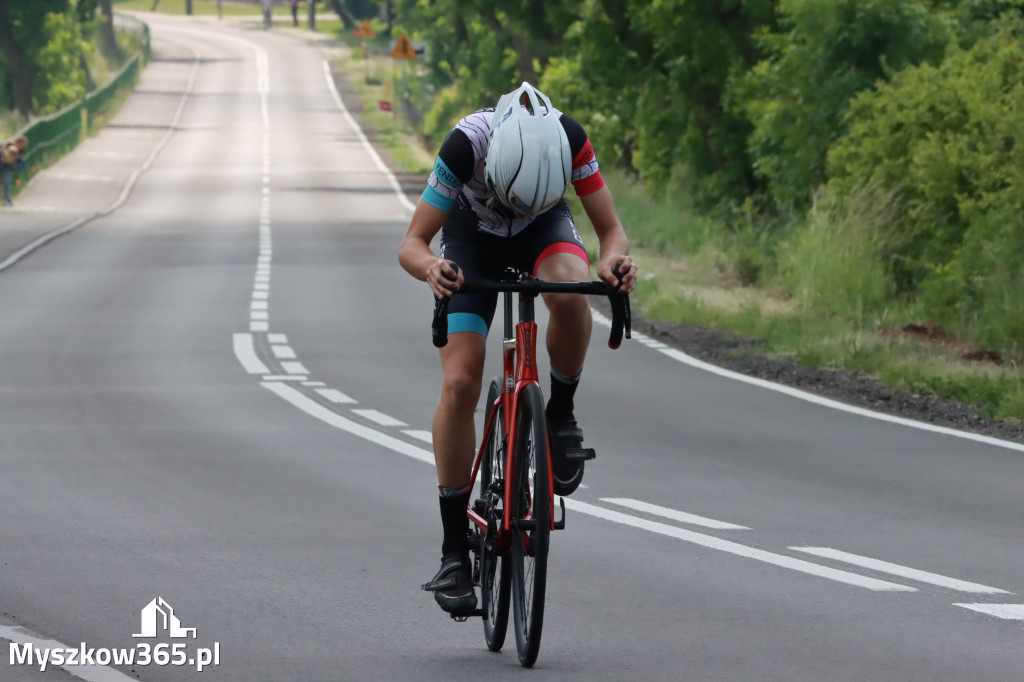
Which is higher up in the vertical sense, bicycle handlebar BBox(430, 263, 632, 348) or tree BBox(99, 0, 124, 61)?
bicycle handlebar BBox(430, 263, 632, 348)

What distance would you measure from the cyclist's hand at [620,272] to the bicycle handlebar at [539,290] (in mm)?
18

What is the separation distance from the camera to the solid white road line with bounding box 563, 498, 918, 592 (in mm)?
7520

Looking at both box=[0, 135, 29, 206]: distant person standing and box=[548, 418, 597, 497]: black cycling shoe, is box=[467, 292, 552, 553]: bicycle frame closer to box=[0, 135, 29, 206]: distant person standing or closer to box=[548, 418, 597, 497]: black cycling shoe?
box=[548, 418, 597, 497]: black cycling shoe

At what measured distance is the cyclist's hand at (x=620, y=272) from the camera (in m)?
5.92

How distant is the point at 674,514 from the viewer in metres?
9.20

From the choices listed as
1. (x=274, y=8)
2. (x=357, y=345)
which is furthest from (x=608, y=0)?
(x=274, y=8)

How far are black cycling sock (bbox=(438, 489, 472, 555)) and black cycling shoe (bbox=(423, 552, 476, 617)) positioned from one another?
33 mm

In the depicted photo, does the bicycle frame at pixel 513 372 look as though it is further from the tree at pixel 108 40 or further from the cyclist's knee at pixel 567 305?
the tree at pixel 108 40

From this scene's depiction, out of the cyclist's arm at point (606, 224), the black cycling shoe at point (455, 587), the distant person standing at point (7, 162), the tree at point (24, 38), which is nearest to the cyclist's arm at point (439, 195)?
the cyclist's arm at point (606, 224)

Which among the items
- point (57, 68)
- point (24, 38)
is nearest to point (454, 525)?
point (24, 38)

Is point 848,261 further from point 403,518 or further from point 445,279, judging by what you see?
point 445,279

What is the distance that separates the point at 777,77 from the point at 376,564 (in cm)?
1738

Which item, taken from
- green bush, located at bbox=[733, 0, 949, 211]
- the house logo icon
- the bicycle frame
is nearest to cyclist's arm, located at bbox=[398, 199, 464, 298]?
the bicycle frame

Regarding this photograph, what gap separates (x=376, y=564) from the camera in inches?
313
